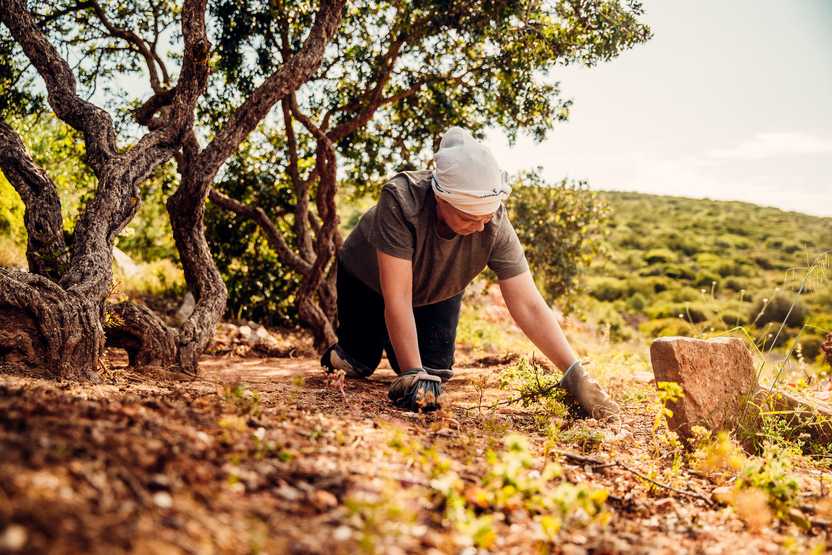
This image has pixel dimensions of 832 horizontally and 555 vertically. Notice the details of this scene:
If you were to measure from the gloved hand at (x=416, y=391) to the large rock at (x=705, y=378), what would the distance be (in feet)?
3.58

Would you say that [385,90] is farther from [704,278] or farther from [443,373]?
[704,278]

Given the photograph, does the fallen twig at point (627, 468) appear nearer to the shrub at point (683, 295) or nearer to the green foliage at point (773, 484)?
the green foliage at point (773, 484)

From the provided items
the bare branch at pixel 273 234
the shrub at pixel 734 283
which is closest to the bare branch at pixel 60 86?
the bare branch at pixel 273 234

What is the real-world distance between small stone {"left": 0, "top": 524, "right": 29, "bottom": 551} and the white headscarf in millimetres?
2408

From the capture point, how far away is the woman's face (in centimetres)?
327

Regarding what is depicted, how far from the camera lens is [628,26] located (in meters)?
6.68

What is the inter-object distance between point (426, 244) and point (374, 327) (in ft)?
3.87

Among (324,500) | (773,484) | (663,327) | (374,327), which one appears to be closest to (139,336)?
(374,327)

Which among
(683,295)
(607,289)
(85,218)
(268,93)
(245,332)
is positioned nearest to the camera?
(85,218)

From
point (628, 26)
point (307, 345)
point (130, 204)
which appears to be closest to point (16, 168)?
point (130, 204)

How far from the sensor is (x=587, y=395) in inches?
133

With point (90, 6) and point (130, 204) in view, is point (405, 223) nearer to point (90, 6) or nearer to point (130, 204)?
point (130, 204)

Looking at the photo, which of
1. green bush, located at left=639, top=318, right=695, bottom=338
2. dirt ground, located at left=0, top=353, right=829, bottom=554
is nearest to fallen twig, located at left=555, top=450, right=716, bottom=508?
dirt ground, located at left=0, top=353, right=829, bottom=554

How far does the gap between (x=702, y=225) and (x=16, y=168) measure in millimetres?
39715
